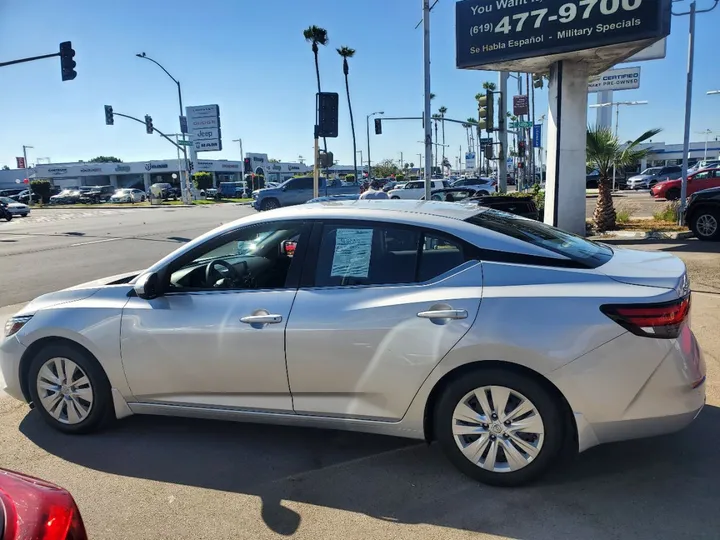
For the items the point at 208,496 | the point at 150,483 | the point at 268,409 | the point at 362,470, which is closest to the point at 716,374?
the point at 362,470

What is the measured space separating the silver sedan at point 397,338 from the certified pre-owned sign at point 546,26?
9.42 meters

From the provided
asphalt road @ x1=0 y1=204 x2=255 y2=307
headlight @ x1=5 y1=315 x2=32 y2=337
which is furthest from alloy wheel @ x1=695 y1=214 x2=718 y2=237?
headlight @ x1=5 y1=315 x2=32 y2=337

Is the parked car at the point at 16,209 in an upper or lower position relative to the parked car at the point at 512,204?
lower

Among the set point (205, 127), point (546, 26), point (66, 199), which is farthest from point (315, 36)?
point (546, 26)

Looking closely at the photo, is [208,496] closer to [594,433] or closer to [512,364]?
[512,364]

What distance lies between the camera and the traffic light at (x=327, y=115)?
36.8ft

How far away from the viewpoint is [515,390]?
3.00 metres

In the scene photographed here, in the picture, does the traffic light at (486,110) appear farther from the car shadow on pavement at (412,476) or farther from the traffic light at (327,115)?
the car shadow on pavement at (412,476)

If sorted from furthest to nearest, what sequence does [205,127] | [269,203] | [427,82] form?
[205,127] → [269,203] → [427,82]

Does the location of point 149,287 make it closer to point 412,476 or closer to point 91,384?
point 91,384

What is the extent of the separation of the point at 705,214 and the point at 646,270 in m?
10.9

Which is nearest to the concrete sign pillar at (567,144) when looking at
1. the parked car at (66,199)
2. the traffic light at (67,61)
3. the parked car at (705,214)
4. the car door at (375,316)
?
the parked car at (705,214)

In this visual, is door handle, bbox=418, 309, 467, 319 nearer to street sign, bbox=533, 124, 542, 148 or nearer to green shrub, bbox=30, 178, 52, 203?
street sign, bbox=533, 124, 542, 148

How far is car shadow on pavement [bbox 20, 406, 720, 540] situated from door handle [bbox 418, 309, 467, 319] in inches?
39.2
